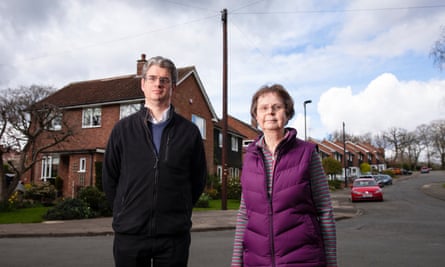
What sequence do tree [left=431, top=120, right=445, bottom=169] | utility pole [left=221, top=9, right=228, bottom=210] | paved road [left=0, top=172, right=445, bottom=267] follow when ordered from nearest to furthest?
paved road [left=0, top=172, right=445, bottom=267], utility pole [left=221, top=9, right=228, bottom=210], tree [left=431, top=120, right=445, bottom=169]

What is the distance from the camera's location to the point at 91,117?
979 inches

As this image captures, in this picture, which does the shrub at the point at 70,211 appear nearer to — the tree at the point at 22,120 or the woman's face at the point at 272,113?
the tree at the point at 22,120

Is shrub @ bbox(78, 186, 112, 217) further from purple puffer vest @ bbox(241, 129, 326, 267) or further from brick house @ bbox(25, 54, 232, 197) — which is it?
purple puffer vest @ bbox(241, 129, 326, 267)

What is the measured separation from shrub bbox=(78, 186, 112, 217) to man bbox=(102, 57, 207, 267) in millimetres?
13215

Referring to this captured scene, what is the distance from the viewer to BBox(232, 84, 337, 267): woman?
2475 millimetres

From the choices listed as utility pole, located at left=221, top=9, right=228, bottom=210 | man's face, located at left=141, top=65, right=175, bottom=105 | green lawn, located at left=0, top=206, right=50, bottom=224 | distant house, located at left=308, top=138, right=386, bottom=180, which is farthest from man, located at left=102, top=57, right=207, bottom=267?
distant house, located at left=308, top=138, right=386, bottom=180

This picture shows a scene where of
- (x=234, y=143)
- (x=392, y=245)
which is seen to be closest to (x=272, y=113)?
(x=392, y=245)

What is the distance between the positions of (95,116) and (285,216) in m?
23.9

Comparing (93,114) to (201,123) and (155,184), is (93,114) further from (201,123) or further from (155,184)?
(155,184)

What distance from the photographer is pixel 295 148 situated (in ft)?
8.77

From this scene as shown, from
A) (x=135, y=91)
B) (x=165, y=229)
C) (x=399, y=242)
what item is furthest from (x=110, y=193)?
(x=135, y=91)

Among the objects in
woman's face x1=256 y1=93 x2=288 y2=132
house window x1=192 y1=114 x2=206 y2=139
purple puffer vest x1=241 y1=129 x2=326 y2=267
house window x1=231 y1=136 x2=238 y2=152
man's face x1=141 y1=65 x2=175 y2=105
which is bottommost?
purple puffer vest x1=241 y1=129 x2=326 y2=267

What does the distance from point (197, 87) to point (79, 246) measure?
20.2 m

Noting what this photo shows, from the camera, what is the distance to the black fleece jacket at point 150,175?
2.69 metres
